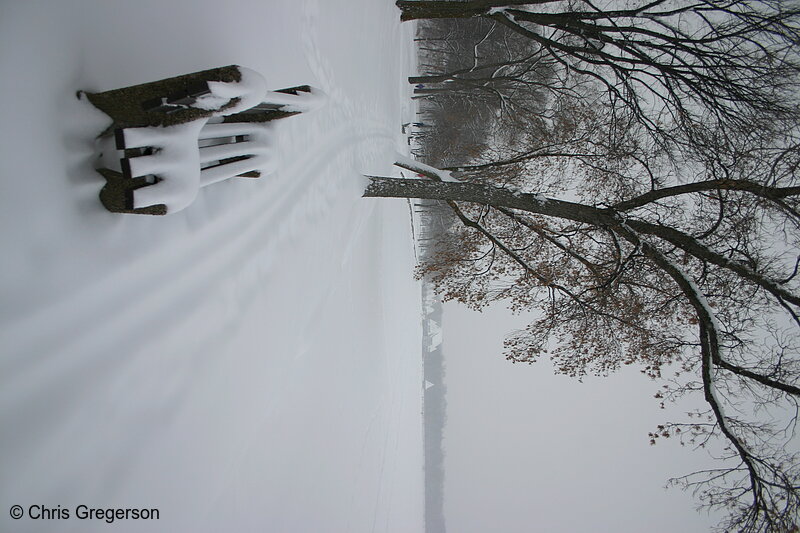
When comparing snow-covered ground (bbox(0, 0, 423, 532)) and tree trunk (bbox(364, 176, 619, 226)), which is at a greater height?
tree trunk (bbox(364, 176, 619, 226))

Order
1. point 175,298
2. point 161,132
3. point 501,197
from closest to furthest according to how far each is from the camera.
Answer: point 161,132, point 175,298, point 501,197

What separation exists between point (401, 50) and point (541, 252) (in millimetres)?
8860

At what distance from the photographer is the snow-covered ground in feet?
8.52

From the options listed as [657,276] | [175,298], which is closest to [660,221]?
[657,276]

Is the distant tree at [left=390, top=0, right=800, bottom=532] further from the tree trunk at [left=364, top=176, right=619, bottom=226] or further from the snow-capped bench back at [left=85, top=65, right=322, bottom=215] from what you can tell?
the snow-capped bench back at [left=85, top=65, right=322, bottom=215]

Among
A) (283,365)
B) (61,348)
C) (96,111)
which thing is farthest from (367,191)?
(61,348)

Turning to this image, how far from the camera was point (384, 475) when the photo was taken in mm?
11133

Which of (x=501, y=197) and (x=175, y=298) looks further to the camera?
(x=501, y=197)

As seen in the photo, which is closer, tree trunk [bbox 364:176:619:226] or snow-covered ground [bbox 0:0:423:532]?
snow-covered ground [bbox 0:0:423:532]

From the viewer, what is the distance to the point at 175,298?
11.8 feet

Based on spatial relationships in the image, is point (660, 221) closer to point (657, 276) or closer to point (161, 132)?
point (657, 276)

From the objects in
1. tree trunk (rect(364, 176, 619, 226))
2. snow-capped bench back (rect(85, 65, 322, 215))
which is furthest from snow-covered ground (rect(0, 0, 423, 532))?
tree trunk (rect(364, 176, 619, 226))

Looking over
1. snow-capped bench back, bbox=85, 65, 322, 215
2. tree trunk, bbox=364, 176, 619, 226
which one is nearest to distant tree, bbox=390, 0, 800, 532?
tree trunk, bbox=364, 176, 619, 226

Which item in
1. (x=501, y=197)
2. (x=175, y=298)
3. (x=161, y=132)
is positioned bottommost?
(x=175, y=298)
